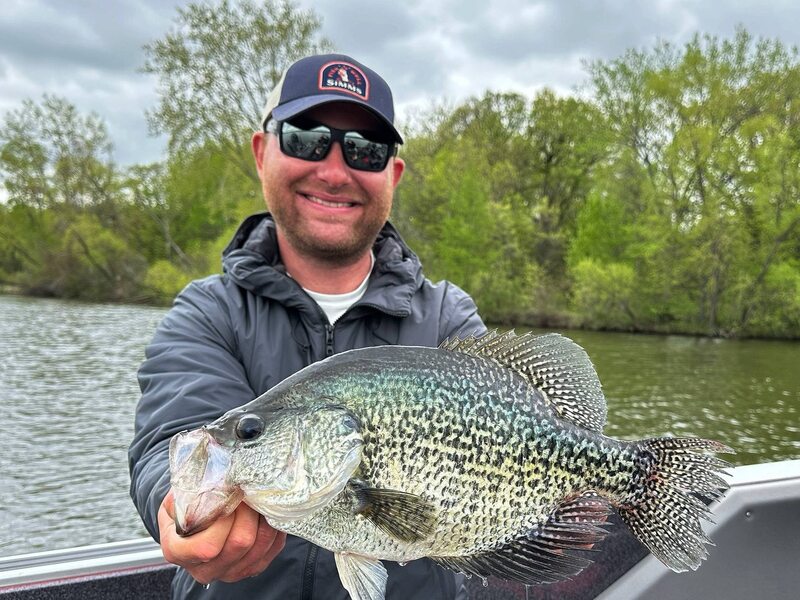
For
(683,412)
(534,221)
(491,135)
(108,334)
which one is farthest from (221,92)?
(683,412)

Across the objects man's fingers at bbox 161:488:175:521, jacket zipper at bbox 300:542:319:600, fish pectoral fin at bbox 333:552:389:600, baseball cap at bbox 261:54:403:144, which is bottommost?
jacket zipper at bbox 300:542:319:600

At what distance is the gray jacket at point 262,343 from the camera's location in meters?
1.85

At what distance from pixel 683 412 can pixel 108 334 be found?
61.4 feet

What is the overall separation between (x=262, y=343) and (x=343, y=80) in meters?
1.04

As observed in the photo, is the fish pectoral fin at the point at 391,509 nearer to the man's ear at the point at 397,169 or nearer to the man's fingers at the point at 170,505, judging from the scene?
the man's fingers at the point at 170,505

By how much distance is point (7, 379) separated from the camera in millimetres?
14094

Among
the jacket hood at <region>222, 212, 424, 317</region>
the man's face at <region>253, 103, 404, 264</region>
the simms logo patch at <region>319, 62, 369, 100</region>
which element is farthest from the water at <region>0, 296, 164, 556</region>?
the simms logo patch at <region>319, 62, 369, 100</region>

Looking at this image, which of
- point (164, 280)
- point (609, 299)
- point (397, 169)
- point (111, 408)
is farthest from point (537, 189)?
point (397, 169)

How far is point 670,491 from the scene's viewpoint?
1.68 meters

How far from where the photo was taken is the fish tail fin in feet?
5.45

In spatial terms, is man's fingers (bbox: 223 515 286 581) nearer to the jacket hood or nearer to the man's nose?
the jacket hood

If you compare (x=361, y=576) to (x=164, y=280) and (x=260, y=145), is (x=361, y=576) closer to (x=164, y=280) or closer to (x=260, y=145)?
(x=260, y=145)

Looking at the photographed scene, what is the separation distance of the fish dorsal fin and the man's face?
2.86ft

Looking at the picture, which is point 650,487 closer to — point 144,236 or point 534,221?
point 534,221
